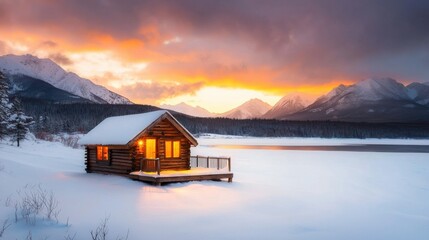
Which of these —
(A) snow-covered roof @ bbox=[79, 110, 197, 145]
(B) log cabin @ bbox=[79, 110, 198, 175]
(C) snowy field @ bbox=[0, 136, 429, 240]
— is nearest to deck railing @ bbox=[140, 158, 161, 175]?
(B) log cabin @ bbox=[79, 110, 198, 175]

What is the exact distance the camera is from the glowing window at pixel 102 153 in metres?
28.5

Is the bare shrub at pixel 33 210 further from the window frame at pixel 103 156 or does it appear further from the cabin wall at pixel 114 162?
the window frame at pixel 103 156

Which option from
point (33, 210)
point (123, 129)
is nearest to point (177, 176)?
point (123, 129)

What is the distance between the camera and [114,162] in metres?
27.7

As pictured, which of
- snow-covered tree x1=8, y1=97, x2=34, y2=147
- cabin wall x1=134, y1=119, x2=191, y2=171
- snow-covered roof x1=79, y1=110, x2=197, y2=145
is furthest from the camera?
snow-covered tree x1=8, y1=97, x2=34, y2=147

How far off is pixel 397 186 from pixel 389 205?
7.75m

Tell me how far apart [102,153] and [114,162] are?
1764mm

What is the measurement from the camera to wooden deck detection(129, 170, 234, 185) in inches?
929

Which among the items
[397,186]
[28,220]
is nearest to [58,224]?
[28,220]

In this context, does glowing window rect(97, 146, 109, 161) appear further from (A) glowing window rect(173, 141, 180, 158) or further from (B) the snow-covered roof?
(A) glowing window rect(173, 141, 180, 158)

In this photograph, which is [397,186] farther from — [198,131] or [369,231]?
[198,131]

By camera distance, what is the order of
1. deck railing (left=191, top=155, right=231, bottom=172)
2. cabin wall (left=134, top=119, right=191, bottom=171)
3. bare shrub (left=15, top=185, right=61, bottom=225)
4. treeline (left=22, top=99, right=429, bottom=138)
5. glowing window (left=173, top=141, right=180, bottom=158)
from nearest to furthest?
bare shrub (left=15, top=185, right=61, bottom=225), cabin wall (left=134, top=119, right=191, bottom=171), glowing window (left=173, top=141, right=180, bottom=158), deck railing (left=191, top=155, right=231, bottom=172), treeline (left=22, top=99, right=429, bottom=138)

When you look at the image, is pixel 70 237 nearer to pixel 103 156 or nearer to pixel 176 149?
pixel 176 149

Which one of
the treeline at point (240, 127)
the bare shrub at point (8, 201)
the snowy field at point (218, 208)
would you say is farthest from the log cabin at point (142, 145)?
the treeline at point (240, 127)
